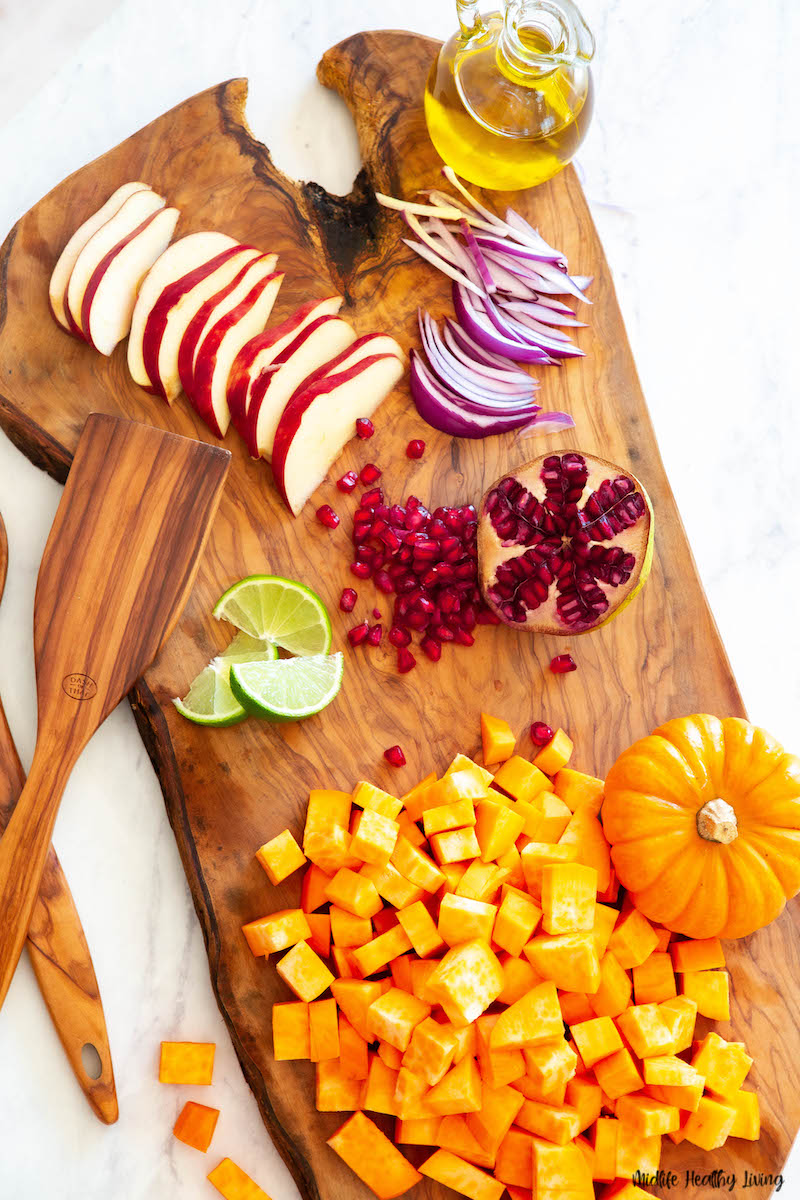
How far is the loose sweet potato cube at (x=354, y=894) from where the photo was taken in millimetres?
2803

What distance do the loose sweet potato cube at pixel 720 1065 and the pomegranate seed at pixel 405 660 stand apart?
147 cm

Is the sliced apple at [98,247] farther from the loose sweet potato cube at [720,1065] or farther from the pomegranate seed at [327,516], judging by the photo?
the loose sweet potato cube at [720,1065]

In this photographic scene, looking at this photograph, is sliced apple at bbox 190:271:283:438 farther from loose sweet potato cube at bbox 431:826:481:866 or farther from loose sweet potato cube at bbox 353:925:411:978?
loose sweet potato cube at bbox 353:925:411:978

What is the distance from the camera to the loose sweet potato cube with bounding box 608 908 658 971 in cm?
291

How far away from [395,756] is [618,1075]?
45.6 inches

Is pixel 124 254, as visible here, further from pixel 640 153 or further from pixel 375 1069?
pixel 375 1069

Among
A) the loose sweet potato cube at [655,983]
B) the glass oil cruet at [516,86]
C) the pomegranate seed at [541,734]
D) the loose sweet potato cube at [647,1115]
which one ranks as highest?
the glass oil cruet at [516,86]

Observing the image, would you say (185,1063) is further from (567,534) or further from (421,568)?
(567,534)

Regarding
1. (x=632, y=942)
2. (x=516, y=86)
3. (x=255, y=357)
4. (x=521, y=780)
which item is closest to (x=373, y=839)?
(x=521, y=780)

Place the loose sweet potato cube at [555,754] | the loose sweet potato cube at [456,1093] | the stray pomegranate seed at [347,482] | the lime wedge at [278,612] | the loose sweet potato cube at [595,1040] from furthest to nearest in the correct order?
the stray pomegranate seed at [347,482], the loose sweet potato cube at [555,754], the lime wedge at [278,612], the loose sweet potato cube at [595,1040], the loose sweet potato cube at [456,1093]

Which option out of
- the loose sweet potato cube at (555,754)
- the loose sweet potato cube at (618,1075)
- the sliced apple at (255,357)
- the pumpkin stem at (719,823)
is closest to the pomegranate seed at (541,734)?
the loose sweet potato cube at (555,754)

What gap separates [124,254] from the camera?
3084mm

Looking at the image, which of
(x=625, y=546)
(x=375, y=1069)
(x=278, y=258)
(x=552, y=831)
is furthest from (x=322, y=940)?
(x=278, y=258)

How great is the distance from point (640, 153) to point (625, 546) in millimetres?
1791
